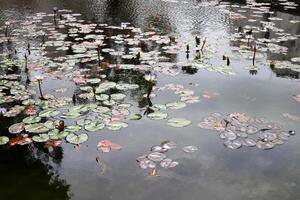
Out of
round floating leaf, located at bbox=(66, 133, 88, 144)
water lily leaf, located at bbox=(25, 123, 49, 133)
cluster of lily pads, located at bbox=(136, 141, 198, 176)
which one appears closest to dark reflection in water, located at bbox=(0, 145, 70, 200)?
round floating leaf, located at bbox=(66, 133, 88, 144)

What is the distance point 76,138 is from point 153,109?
113cm

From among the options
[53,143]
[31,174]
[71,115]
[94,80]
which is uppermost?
[94,80]

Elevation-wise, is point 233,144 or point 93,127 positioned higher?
point 93,127

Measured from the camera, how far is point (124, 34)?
315 inches

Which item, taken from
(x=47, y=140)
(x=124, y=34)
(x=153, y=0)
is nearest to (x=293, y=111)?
(x=47, y=140)

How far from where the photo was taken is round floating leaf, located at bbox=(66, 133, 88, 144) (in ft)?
13.1

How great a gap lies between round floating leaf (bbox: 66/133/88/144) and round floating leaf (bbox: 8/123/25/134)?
24.2 inches

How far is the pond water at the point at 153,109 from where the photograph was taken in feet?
11.2

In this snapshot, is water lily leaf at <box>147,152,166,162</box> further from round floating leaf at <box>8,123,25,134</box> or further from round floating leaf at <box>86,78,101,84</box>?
round floating leaf at <box>86,78,101,84</box>

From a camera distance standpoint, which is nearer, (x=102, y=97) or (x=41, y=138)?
(x=41, y=138)

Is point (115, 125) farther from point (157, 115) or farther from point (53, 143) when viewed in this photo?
point (53, 143)

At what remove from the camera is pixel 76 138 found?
4.05 meters

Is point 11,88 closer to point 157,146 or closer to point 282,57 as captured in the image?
point 157,146

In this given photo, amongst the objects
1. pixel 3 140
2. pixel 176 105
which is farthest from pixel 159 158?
pixel 3 140
